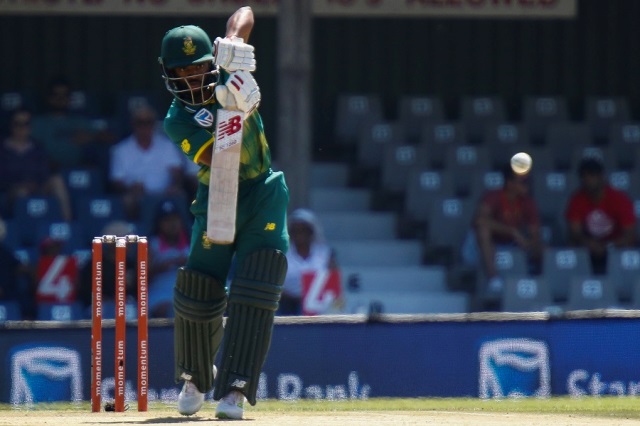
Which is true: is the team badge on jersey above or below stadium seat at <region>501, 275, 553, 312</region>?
above

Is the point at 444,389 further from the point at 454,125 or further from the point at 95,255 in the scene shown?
the point at 454,125

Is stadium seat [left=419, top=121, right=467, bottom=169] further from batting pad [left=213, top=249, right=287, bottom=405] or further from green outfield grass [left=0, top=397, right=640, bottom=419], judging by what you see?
batting pad [left=213, top=249, right=287, bottom=405]

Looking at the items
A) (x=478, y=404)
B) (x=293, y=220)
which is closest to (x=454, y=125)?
(x=293, y=220)

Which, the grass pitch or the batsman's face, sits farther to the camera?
the grass pitch

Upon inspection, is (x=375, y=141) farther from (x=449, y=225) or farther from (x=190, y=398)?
(x=190, y=398)

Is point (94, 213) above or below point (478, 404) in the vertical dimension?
above

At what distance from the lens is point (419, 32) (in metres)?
14.0

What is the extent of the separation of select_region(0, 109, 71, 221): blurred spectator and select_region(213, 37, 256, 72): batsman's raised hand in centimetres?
577

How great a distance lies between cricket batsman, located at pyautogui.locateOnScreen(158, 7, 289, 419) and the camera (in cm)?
586

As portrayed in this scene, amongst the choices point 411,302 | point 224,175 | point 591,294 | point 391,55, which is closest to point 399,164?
point 411,302

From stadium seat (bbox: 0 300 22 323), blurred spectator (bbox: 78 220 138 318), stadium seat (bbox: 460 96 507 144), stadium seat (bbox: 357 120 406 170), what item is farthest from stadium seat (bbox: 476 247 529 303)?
stadium seat (bbox: 0 300 22 323)

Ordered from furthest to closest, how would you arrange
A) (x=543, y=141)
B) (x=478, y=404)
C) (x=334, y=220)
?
(x=543, y=141) → (x=334, y=220) → (x=478, y=404)

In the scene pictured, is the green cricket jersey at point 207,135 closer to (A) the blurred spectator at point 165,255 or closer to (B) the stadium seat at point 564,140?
(A) the blurred spectator at point 165,255

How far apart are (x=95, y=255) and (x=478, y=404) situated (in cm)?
240
